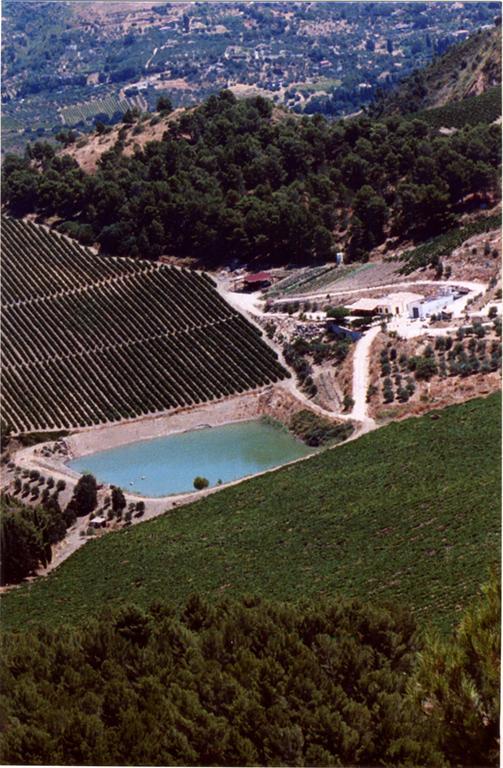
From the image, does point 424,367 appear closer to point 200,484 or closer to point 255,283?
point 200,484

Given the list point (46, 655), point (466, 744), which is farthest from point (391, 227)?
point (466, 744)

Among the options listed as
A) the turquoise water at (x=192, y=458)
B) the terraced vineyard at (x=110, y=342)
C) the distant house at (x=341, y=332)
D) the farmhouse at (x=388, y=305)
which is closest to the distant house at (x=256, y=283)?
the terraced vineyard at (x=110, y=342)

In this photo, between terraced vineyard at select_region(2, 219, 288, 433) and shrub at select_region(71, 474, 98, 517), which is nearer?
shrub at select_region(71, 474, 98, 517)

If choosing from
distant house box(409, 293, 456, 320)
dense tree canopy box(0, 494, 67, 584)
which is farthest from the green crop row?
dense tree canopy box(0, 494, 67, 584)

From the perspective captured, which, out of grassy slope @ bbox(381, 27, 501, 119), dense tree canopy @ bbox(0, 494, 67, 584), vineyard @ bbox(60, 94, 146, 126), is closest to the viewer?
dense tree canopy @ bbox(0, 494, 67, 584)

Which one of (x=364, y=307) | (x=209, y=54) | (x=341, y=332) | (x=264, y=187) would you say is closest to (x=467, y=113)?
(x=264, y=187)

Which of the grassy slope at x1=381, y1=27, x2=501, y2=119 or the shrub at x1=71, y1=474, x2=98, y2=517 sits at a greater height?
the grassy slope at x1=381, y1=27, x2=501, y2=119

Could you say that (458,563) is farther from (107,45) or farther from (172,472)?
(107,45)

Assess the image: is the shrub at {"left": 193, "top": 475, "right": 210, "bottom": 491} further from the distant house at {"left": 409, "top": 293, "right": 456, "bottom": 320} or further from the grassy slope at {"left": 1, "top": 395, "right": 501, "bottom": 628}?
the distant house at {"left": 409, "top": 293, "right": 456, "bottom": 320}

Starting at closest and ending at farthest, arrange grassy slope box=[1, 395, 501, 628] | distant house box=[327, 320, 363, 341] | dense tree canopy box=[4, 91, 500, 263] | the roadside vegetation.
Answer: grassy slope box=[1, 395, 501, 628] < the roadside vegetation < distant house box=[327, 320, 363, 341] < dense tree canopy box=[4, 91, 500, 263]
